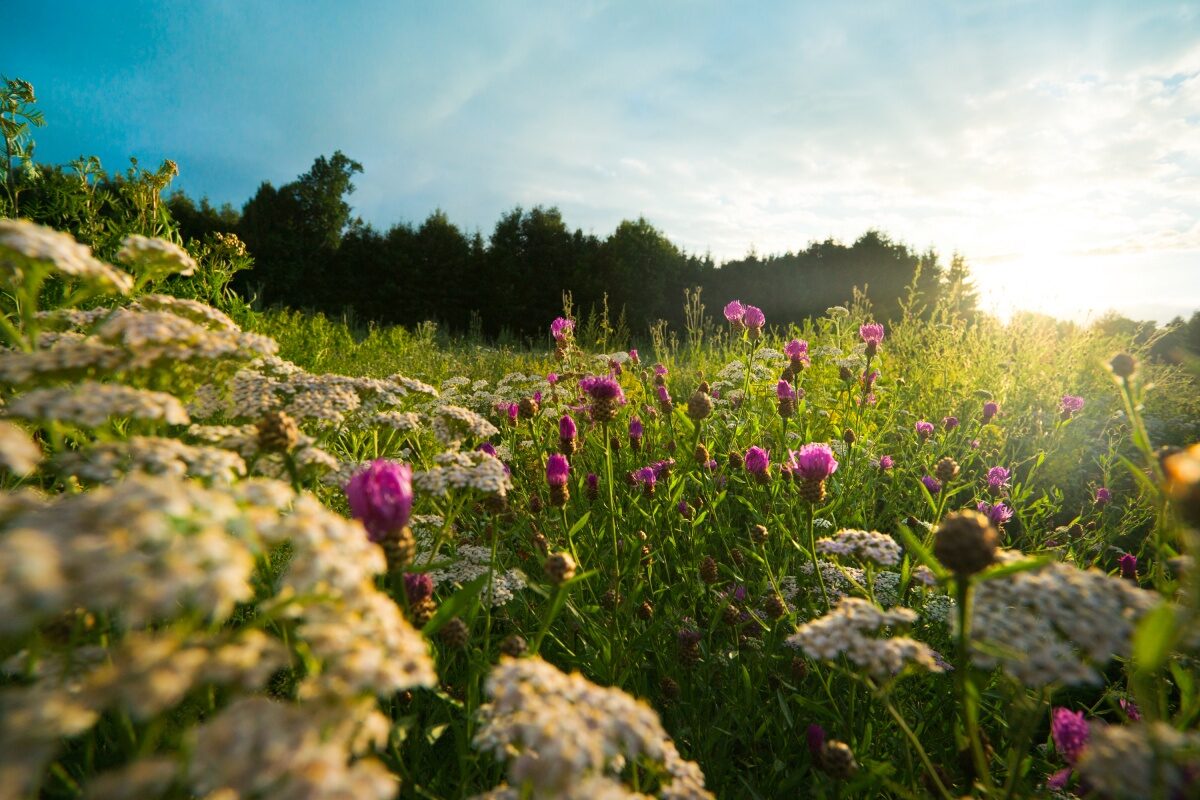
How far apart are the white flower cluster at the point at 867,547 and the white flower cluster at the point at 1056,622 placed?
0.50 metres

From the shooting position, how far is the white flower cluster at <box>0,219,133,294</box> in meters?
1.02

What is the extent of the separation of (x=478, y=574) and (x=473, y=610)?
345 mm

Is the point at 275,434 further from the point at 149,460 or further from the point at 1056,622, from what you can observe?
the point at 1056,622

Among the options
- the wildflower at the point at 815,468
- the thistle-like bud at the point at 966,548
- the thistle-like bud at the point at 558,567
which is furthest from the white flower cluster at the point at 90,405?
the wildflower at the point at 815,468

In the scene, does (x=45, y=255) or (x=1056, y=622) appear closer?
(x=1056, y=622)

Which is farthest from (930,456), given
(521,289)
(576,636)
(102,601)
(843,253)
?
(843,253)

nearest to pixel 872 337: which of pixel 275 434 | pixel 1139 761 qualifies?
pixel 1139 761

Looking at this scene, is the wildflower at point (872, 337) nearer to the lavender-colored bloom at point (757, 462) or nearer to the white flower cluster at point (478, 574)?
the lavender-colored bloom at point (757, 462)

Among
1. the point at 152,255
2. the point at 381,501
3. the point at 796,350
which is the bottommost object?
the point at 381,501

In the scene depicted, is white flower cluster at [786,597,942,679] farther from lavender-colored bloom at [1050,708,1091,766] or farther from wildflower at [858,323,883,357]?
wildflower at [858,323,883,357]

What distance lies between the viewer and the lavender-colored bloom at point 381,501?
1.19 meters

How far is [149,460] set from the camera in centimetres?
93

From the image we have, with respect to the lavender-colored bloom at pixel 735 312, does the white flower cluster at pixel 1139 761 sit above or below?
below

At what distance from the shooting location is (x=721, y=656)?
6.73 feet
